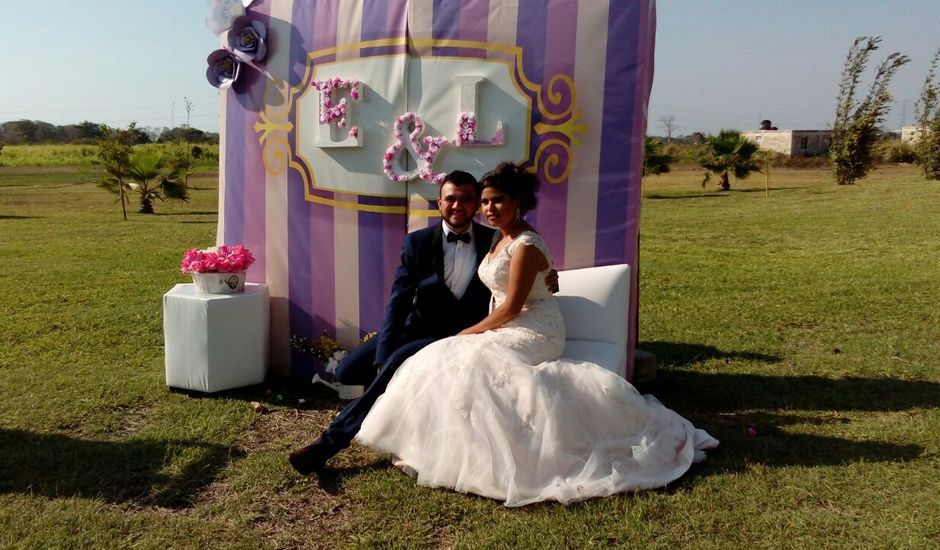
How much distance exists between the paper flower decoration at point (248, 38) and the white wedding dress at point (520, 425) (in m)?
2.67

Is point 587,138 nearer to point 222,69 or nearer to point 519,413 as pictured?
point 519,413

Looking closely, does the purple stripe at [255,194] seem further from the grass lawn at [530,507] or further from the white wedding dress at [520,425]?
the white wedding dress at [520,425]

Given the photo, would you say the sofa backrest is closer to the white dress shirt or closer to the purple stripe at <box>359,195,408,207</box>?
the white dress shirt

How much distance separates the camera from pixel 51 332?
6824mm

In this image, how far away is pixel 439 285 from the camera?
14.1 feet

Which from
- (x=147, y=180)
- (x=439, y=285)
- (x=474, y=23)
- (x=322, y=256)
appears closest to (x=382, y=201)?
(x=322, y=256)

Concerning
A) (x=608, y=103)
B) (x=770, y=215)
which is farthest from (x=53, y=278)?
(x=770, y=215)

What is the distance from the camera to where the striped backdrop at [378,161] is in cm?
453

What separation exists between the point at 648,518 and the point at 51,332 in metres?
5.91

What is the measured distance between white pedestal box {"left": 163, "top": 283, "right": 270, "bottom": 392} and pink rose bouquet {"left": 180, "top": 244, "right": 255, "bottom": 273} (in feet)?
0.59

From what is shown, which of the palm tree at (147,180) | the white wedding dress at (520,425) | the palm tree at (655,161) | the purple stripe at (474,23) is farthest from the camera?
the palm tree at (655,161)

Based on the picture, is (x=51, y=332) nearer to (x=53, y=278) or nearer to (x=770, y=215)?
(x=53, y=278)

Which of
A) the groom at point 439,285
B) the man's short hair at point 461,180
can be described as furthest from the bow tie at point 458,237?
the man's short hair at point 461,180

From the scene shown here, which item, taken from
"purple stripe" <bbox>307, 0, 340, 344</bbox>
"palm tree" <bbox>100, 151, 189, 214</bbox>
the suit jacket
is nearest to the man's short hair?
the suit jacket
